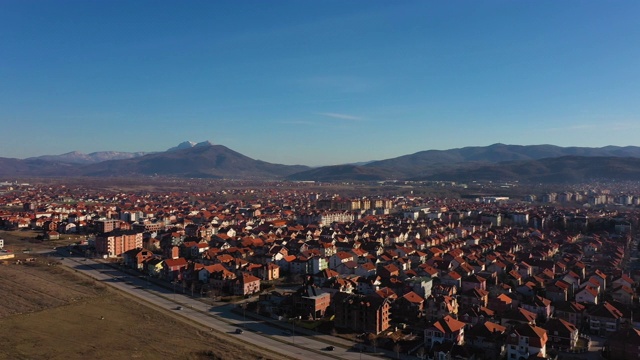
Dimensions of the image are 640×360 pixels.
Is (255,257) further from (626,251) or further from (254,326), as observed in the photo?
(626,251)

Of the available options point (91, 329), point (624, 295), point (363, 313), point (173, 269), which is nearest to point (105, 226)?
point (173, 269)

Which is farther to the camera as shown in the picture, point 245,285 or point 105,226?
point 105,226

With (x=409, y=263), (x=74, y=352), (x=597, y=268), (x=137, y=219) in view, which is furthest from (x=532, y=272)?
(x=137, y=219)

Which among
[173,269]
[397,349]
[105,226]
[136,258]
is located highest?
[105,226]

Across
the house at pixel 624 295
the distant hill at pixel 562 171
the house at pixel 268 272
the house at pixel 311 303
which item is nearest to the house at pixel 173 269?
the house at pixel 268 272

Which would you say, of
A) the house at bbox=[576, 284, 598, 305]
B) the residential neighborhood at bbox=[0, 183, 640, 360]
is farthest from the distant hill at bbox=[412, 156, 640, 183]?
the house at bbox=[576, 284, 598, 305]

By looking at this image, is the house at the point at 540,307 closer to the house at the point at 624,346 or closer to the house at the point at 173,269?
the house at the point at 624,346

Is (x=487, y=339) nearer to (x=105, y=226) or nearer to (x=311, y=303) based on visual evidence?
(x=311, y=303)
